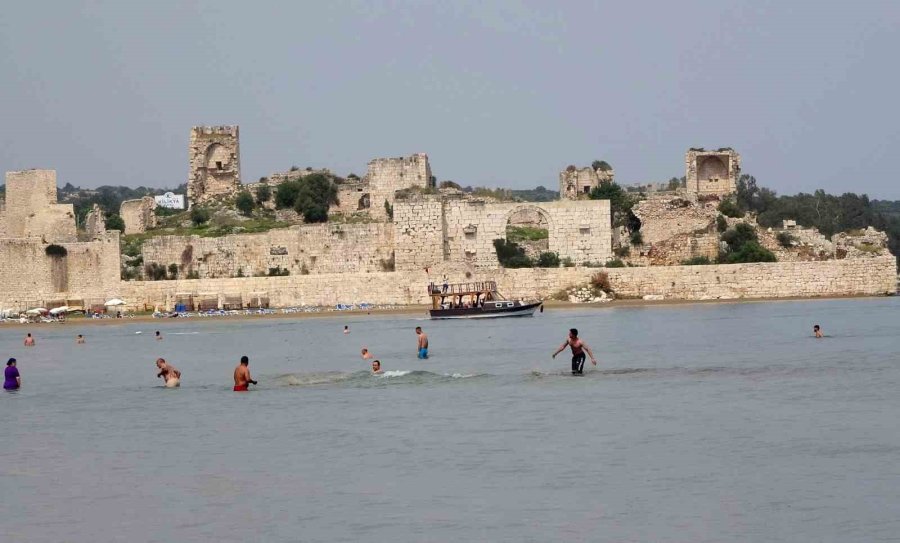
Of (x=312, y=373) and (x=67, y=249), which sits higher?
(x=67, y=249)

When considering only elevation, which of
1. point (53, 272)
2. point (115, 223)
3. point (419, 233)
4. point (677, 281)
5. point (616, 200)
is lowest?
point (677, 281)

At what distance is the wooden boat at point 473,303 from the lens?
133 feet

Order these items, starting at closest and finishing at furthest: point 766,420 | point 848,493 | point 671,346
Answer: point 848,493
point 766,420
point 671,346

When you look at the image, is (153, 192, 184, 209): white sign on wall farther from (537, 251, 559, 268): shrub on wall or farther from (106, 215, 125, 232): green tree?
(537, 251, 559, 268): shrub on wall

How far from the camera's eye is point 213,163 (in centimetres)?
5478

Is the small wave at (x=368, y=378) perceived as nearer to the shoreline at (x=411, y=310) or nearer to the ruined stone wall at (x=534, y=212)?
the shoreline at (x=411, y=310)

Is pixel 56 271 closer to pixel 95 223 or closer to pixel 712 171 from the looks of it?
pixel 95 223

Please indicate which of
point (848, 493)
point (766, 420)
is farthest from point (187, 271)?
point (848, 493)

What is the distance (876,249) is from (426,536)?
36.0 m

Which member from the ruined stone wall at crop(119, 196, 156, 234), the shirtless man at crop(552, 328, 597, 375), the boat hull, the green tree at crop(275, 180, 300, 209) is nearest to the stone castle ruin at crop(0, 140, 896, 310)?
the boat hull

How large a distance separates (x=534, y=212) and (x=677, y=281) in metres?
4.74

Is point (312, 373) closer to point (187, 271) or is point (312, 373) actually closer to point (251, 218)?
point (187, 271)

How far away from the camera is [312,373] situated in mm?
24812

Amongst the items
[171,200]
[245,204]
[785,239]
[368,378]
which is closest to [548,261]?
[785,239]
